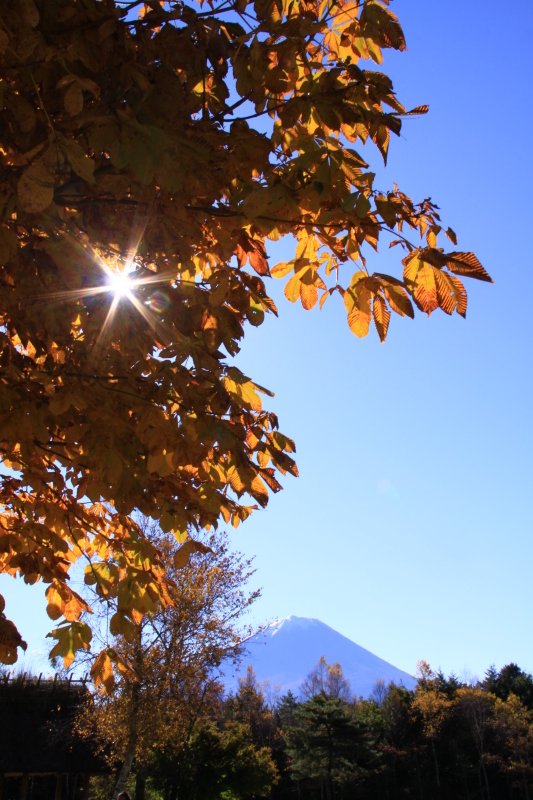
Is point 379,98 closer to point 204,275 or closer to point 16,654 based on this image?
point 204,275

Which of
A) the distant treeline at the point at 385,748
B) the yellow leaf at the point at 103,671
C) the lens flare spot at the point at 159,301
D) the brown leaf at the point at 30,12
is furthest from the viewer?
the distant treeline at the point at 385,748

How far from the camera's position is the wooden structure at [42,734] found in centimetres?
1691

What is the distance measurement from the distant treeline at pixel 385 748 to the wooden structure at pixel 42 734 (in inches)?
116

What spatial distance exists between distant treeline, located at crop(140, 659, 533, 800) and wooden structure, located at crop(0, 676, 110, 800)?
9.65 ft

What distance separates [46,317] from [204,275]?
2.81 ft

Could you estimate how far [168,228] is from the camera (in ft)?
6.90

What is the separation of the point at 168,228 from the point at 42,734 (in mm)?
20281

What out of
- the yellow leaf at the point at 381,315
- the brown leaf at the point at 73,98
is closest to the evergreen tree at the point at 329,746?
the yellow leaf at the point at 381,315

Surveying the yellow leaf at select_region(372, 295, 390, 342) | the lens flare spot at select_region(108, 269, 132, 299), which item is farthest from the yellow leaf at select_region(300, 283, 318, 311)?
the lens flare spot at select_region(108, 269, 132, 299)

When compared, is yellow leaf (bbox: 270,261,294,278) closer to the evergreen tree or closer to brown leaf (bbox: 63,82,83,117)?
brown leaf (bbox: 63,82,83,117)

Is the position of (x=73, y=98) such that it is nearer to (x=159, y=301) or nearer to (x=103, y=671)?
(x=159, y=301)

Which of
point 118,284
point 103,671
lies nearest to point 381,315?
point 118,284

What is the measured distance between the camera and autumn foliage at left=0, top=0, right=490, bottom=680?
1638 mm

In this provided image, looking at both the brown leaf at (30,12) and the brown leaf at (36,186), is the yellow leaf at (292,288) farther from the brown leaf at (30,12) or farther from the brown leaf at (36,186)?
the brown leaf at (30,12)
